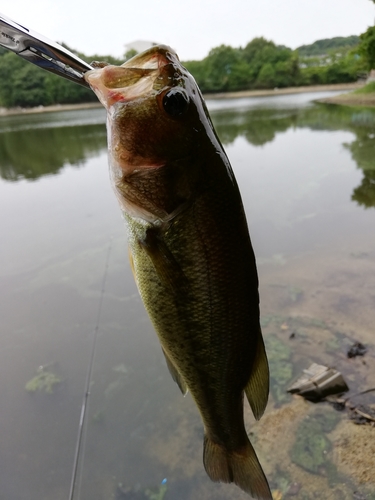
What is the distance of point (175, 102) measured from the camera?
1.13m

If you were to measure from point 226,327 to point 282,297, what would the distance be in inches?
171

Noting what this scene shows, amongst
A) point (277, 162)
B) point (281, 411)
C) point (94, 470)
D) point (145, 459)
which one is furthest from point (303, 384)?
point (277, 162)

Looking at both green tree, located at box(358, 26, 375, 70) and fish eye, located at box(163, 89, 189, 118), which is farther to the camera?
green tree, located at box(358, 26, 375, 70)

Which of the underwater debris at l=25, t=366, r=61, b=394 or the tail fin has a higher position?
the tail fin

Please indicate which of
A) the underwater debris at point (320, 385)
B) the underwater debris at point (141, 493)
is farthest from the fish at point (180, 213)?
the underwater debris at point (320, 385)

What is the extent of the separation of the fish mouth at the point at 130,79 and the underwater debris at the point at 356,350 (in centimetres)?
398

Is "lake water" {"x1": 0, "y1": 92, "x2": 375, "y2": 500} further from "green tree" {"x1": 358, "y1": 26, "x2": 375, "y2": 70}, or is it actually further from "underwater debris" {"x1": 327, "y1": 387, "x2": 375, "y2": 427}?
"green tree" {"x1": 358, "y1": 26, "x2": 375, "y2": 70}

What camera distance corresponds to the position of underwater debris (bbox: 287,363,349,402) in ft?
11.9

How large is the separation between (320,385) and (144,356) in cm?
206

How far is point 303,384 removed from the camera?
12.3 ft

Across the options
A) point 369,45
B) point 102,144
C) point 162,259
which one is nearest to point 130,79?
point 162,259

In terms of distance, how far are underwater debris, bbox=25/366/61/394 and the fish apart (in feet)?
11.1

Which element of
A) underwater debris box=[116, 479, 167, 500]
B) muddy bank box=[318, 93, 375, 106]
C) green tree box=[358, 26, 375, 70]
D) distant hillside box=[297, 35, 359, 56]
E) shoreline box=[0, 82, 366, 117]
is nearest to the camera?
underwater debris box=[116, 479, 167, 500]

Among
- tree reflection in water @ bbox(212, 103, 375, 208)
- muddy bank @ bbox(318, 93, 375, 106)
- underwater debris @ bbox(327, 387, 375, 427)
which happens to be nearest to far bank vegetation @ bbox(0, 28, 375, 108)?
muddy bank @ bbox(318, 93, 375, 106)
